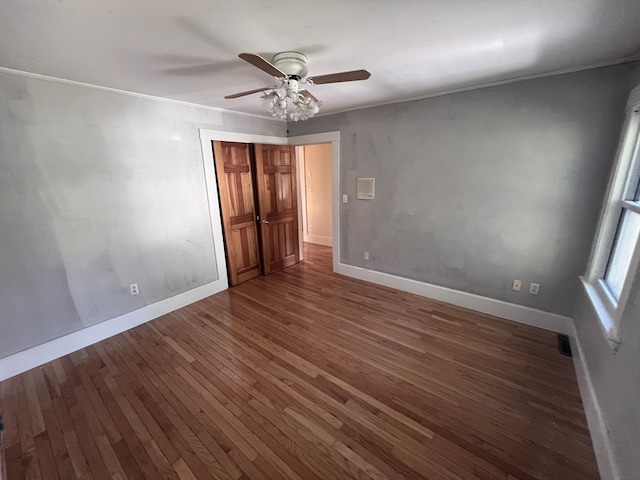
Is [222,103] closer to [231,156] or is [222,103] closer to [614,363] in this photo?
[231,156]

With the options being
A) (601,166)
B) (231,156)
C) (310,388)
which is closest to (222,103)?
(231,156)

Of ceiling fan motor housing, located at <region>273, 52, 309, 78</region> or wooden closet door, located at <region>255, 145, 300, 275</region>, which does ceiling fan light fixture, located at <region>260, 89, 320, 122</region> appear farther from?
wooden closet door, located at <region>255, 145, 300, 275</region>

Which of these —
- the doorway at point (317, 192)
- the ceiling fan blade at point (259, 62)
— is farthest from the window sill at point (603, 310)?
the doorway at point (317, 192)

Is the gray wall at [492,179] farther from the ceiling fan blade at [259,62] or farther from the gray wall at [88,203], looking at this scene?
the gray wall at [88,203]

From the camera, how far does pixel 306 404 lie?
185 centimetres

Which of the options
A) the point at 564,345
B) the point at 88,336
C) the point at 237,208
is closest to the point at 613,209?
the point at 564,345

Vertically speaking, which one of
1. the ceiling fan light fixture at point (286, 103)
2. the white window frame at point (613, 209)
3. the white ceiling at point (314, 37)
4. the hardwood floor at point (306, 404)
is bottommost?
the hardwood floor at point (306, 404)

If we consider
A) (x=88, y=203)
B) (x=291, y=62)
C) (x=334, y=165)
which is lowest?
(x=88, y=203)

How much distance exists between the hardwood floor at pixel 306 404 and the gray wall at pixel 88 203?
1.57 feet

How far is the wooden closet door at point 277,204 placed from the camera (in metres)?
3.94

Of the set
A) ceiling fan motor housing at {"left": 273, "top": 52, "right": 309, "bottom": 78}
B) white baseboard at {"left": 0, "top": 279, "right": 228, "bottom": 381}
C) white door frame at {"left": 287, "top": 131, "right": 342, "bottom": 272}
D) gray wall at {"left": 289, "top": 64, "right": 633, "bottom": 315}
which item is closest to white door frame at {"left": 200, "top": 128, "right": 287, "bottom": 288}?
white baseboard at {"left": 0, "top": 279, "right": 228, "bottom": 381}

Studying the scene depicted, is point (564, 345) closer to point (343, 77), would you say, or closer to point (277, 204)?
point (343, 77)

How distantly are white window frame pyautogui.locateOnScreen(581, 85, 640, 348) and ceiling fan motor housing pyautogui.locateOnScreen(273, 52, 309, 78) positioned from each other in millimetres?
2334

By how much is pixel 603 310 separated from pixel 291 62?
279 centimetres
